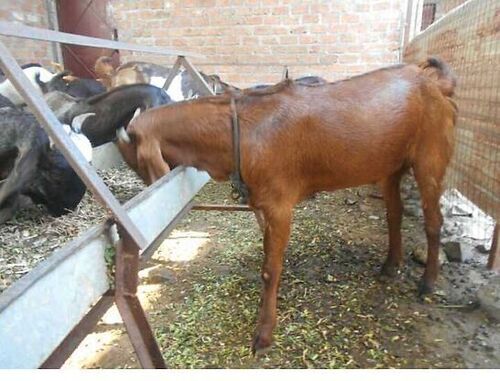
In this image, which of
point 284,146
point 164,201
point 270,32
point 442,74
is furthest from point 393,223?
point 270,32

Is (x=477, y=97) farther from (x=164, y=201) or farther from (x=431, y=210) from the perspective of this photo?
(x=164, y=201)

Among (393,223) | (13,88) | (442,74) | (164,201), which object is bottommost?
(393,223)

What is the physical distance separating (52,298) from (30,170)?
1913mm

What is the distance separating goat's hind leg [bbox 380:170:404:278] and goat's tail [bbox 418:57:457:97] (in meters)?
0.62

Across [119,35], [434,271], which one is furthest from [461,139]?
[119,35]

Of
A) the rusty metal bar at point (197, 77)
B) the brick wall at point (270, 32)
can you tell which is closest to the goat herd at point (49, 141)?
the rusty metal bar at point (197, 77)

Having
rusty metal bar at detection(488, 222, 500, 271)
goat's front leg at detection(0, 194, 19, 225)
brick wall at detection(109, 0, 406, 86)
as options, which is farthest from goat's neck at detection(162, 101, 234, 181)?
brick wall at detection(109, 0, 406, 86)

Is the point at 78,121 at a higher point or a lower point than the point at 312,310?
A: higher

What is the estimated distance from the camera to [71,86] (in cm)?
516

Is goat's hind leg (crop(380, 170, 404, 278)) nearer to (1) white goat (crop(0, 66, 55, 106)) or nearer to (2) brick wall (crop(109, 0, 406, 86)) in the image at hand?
(1) white goat (crop(0, 66, 55, 106))

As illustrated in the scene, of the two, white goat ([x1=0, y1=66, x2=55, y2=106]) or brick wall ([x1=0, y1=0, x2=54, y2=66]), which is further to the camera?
brick wall ([x1=0, y1=0, x2=54, y2=66])

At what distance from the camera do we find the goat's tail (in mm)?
2545
